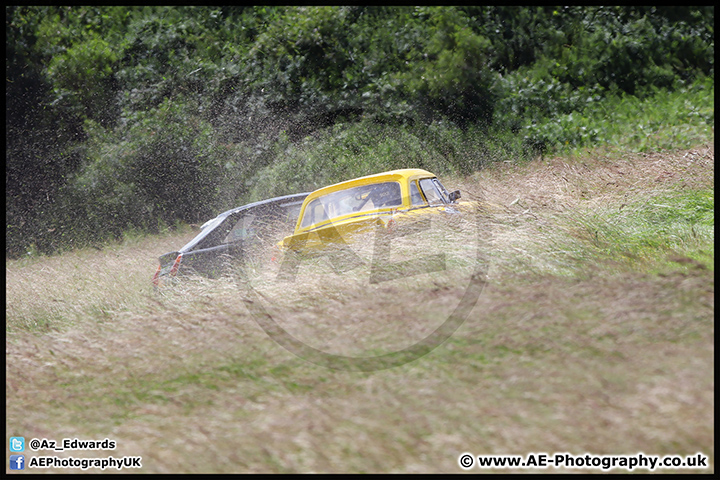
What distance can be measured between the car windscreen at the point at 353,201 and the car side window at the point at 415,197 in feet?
0.45

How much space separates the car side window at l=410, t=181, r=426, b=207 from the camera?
6711 millimetres

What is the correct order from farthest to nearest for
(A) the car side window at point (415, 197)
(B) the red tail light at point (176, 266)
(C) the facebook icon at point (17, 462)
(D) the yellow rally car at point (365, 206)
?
(B) the red tail light at point (176, 266)
(A) the car side window at point (415, 197)
(D) the yellow rally car at point (365, 206)
(C) the facebook icon at point (17, 462)

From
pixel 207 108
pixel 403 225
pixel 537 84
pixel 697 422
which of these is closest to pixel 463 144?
pixel 537 84

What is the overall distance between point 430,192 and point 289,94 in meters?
11.4

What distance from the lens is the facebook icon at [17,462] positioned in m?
4.13

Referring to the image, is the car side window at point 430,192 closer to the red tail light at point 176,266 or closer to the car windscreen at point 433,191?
the car windscreen at point 433,191

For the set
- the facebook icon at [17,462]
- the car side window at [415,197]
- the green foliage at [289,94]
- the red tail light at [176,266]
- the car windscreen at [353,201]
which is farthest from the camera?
the green foliage at [289,94]

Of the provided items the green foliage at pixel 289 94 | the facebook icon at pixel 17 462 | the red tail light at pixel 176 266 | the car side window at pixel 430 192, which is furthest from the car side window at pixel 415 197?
the green foliage at pixel 289 94

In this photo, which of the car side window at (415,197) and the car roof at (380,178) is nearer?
the car side window at (415,197)

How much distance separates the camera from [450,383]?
357 cm

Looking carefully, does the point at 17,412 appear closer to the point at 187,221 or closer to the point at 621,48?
the point at 187,221

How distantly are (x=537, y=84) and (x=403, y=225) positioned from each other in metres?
12.0

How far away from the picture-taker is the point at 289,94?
17531 mm

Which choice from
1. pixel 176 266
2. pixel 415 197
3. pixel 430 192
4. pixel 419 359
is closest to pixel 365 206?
pixel 415 197
